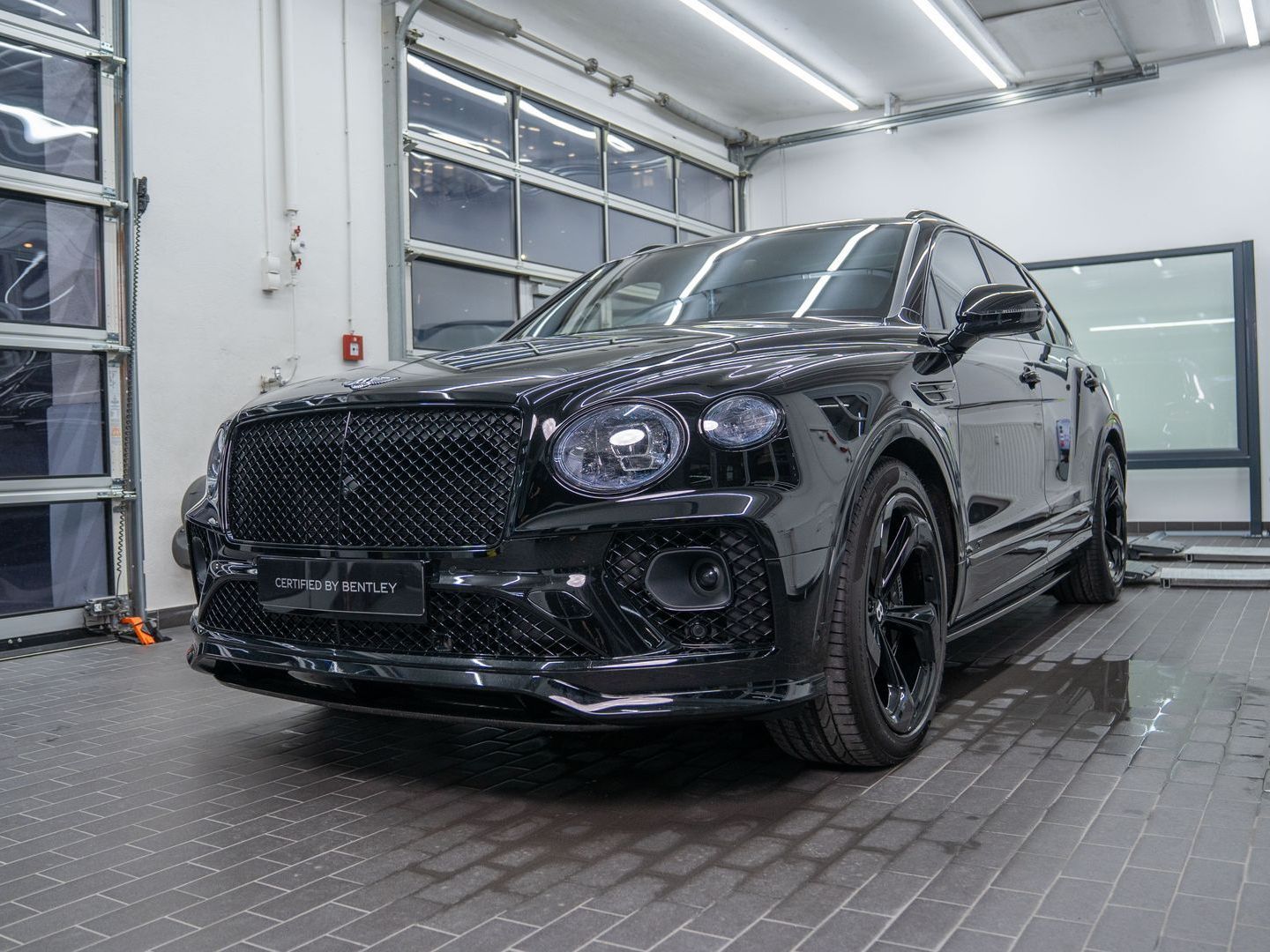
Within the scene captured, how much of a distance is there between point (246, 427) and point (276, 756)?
98 centimetres

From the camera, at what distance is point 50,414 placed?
5766 millimetres

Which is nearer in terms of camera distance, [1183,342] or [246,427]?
[246,427]

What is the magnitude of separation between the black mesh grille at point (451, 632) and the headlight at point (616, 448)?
1.06 ft

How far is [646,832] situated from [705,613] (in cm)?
52

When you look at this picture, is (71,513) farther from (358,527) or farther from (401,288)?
(358,527)

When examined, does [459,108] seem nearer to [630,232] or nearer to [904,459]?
[630,232]

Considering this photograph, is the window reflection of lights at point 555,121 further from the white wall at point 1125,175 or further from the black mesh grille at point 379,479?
the black mesh grille at point 379,479

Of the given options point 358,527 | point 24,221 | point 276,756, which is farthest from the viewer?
point 24,221

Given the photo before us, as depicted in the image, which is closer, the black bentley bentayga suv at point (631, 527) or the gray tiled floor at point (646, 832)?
the gray tiled floor at point (646, 832)

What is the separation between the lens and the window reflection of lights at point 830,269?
3.41 metres

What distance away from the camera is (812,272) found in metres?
3.59

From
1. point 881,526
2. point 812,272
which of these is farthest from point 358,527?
point 812,272

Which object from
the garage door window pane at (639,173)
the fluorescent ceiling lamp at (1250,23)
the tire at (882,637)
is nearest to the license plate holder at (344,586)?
the tire at (882,637)

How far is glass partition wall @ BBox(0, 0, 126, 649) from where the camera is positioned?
5.58m
